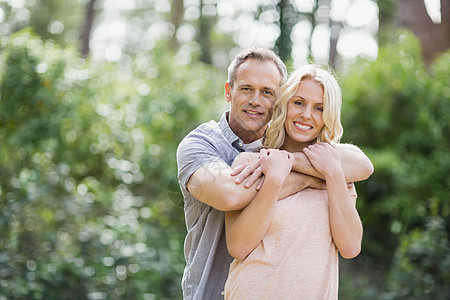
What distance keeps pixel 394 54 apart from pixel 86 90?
123 inches

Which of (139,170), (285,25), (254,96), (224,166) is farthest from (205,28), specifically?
(224,166)

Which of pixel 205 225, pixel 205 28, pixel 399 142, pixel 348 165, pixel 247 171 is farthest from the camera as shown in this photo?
pixel 205 28

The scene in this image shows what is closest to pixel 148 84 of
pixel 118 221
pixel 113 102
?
pixel 113 102

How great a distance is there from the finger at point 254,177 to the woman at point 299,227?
0.03 meters

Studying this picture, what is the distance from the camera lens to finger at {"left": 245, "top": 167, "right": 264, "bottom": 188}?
2.07 m

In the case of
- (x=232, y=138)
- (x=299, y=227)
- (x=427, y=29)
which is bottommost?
(x=299, y=227)

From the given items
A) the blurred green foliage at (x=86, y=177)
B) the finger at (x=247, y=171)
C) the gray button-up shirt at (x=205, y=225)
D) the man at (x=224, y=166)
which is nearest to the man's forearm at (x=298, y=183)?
the man at (x=224, y=166)

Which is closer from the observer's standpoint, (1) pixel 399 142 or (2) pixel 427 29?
(1) pixel 399 142

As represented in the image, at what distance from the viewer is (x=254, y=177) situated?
2.09 metres

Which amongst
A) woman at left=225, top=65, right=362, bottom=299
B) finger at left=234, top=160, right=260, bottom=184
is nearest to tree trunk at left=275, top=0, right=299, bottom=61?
woman at left=225, top=65, right=362, bottom=299

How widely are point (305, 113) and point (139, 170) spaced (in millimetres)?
3714

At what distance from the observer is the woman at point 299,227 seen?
2.03m

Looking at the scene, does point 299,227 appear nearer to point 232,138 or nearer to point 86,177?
point 232,138

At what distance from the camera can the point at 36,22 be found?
18578 millimetres
